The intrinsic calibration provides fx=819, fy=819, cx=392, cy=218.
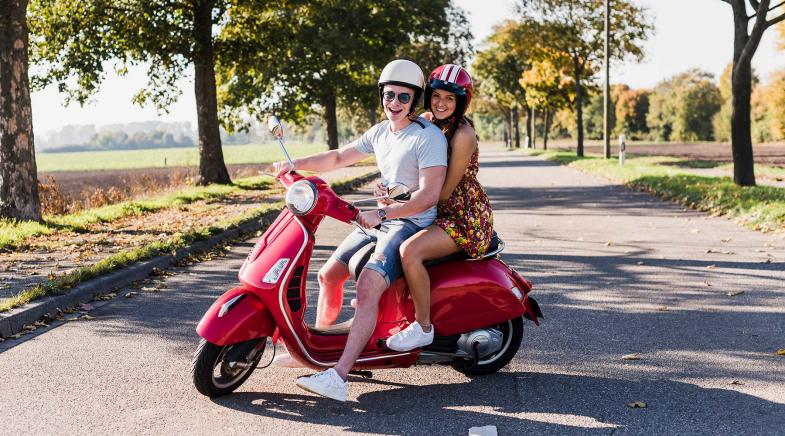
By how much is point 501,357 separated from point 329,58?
28638 mm

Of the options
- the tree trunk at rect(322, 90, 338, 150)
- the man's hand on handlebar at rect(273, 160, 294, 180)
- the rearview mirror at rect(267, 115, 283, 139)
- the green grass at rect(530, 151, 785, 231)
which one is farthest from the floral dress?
the tree trunk at rect(322, 90, 338, 150)

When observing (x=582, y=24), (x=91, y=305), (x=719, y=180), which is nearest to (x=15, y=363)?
(x=91, y=305)

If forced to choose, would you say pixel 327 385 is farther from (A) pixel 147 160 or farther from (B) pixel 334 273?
(A) pixel 147 160

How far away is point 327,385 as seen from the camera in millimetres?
4062

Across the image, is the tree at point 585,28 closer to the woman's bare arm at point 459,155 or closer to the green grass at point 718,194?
the green grass at point 718,194

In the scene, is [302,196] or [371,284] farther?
[371,284]

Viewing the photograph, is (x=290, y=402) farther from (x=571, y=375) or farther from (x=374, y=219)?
(x=571, y=375)

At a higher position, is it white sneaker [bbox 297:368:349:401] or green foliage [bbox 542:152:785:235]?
green foliage [bbox 542:152:785:235]

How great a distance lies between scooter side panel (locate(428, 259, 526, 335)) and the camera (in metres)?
4.49

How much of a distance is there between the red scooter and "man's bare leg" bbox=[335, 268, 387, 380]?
0.16m

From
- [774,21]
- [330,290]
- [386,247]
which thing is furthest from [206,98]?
[386,247]

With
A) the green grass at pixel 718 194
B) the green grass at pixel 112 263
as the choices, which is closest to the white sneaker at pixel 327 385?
the green grass at pixel 112 263

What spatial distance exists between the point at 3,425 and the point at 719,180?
16152 mm

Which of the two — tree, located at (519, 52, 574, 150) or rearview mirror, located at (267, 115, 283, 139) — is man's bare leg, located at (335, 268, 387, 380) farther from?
tree, located at (519, 52, 574, 150)
